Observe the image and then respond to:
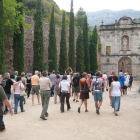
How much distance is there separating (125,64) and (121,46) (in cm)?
382

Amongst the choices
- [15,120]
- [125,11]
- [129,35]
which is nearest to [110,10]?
[125,11]

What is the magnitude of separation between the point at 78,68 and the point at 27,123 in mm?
25165

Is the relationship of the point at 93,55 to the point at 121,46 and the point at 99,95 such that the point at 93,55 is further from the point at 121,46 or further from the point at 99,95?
the point at 99,95

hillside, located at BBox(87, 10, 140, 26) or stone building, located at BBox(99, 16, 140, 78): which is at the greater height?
hillside, located at BBox(87, 10, 140, 26)

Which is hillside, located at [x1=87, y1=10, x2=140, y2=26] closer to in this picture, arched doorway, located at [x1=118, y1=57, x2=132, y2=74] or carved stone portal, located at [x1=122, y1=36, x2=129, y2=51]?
carved stone portal, located at [x1=122, y1=36, x2=129, y2=51]

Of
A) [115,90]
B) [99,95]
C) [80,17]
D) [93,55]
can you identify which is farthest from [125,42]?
[99,95]

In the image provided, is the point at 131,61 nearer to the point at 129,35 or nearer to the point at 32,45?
the point at 129,35

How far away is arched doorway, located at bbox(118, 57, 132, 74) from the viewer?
137 feet

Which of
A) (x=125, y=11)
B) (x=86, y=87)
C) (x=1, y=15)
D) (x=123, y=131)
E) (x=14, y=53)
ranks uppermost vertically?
(x=125, y=11)

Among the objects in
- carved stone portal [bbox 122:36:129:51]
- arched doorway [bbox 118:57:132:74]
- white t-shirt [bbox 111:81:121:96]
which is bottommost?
white t-shirt [bbox 111:81:121:96]

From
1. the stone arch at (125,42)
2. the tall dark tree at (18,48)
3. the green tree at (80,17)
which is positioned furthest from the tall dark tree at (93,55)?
the tall dark tree at (18,48)

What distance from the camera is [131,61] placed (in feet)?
136

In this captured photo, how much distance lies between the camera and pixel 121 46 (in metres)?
42.6

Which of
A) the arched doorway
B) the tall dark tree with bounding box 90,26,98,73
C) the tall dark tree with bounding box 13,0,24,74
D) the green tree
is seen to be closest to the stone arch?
the arched doorway
